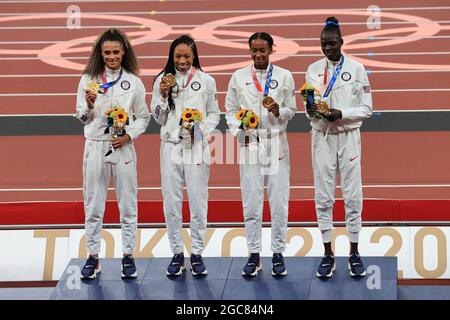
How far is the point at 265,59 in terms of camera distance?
1001 cm

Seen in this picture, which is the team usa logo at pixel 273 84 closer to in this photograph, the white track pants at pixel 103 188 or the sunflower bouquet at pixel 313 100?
the sunflower bouquet at pixel 313 100

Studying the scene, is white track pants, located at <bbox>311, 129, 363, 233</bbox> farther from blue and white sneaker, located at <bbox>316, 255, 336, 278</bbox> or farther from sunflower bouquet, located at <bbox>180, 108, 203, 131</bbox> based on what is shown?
sunflower bouquet, located at <bbox>180, 108, 203, 131</bbox>

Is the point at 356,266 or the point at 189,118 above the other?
the point at 189,118

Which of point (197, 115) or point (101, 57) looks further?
point (101, 57)

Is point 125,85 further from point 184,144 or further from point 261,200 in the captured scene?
point 261,200

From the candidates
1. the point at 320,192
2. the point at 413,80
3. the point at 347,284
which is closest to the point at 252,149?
the point at 320,192

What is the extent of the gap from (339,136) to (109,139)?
5.83ft

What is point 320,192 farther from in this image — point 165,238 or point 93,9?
point 93,9

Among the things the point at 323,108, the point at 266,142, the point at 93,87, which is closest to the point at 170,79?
the point at 93,87

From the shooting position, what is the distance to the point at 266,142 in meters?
10.0

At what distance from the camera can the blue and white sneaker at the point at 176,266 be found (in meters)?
10.1

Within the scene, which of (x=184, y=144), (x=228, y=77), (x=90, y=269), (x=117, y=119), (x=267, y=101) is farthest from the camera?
(x=228, y=77)

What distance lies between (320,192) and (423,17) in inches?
302
